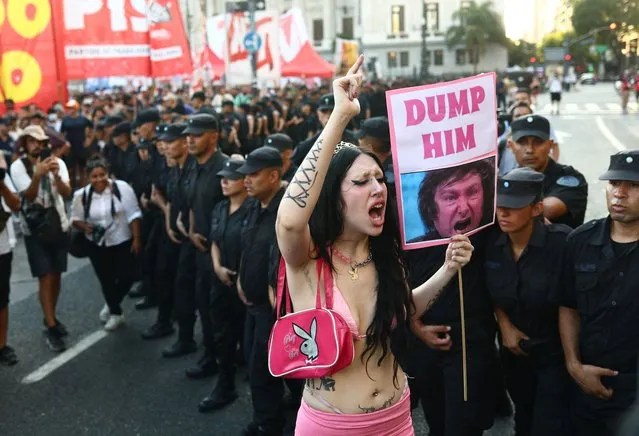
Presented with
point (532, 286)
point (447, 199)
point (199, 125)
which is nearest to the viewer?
point (447, 199)

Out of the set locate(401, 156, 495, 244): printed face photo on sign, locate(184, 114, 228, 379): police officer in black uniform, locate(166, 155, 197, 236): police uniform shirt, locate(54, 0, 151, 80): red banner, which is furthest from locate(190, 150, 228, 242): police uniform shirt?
locate(54, 0, 151, 80): red banner

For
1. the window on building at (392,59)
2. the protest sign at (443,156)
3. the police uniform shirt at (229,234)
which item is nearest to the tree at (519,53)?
the window on building at (392,59)

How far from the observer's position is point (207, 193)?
5.78 metres

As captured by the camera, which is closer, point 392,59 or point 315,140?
point 315,140

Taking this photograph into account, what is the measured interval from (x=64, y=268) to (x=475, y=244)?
160 inches

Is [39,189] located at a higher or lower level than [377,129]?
lower

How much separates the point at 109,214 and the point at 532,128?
3.90 m

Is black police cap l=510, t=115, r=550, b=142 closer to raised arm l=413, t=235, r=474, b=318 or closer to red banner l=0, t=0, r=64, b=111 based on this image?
raised arm l=413, t=235, r=474, b=318

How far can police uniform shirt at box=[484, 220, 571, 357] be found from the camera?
3.51m

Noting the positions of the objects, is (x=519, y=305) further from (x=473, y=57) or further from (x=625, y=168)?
(x=473, y=57)

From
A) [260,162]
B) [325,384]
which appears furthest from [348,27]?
[325,384]

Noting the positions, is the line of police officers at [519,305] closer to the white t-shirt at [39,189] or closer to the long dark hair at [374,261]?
the long dark hair at [374,261]

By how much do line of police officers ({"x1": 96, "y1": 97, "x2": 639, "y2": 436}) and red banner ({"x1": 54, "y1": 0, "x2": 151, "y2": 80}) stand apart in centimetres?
460

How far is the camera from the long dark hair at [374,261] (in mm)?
2504
